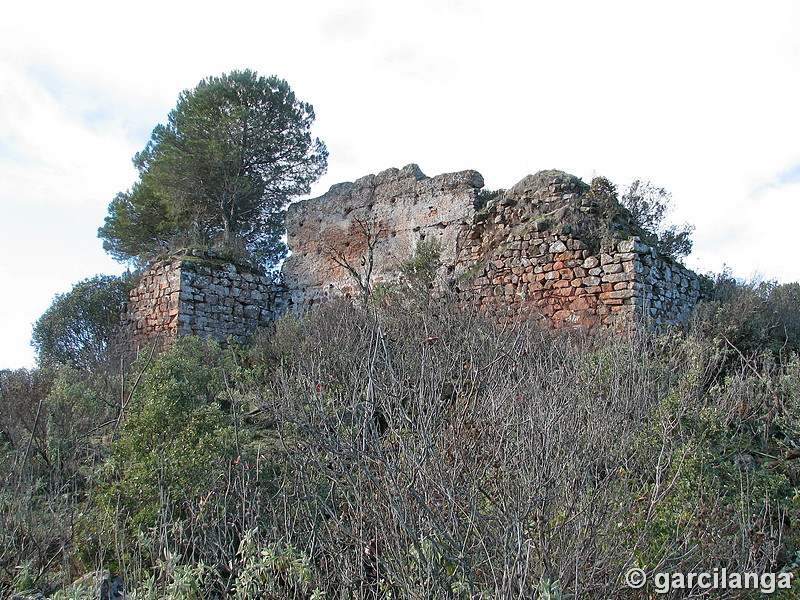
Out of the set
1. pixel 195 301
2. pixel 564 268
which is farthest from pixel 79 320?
pixel 564 268

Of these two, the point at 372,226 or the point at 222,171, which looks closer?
the point at 372,226

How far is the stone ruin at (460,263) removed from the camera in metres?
7.34

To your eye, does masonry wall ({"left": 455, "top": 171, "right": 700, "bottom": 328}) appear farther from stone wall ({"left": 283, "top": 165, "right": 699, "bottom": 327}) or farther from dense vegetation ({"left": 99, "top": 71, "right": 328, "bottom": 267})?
dense vegetation ({"left": 99, "top": 71, "right": 328, "bottom": 267})

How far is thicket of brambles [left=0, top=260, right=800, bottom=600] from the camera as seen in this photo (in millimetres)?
2270

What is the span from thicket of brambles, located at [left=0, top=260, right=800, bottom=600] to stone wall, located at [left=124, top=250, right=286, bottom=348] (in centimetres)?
351

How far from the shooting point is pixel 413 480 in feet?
7.56

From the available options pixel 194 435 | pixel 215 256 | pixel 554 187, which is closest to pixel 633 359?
pixel 194 435

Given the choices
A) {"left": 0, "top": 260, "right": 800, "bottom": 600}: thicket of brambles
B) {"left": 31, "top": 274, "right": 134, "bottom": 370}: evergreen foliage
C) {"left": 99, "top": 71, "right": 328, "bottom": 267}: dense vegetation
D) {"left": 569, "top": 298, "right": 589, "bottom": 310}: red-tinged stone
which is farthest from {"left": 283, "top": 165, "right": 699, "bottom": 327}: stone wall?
{"left": 31, "top": 274, "right": 134, "bottom": 370}: evergreen foliage

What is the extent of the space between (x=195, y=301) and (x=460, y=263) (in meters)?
4.28

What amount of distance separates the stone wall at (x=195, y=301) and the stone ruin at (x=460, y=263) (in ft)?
0.06

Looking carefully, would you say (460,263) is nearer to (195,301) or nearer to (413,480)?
(195,301)

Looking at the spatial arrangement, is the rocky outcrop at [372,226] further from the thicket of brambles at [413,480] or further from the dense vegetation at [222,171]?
the thicket of brambles at [413,480]

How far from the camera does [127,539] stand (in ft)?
11.1

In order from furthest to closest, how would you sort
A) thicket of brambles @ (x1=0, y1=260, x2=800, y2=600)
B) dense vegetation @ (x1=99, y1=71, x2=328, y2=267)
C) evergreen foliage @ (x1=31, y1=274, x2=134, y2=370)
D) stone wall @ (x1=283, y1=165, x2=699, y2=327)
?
dense vegetation @ (x1=99, y1=71, x2=328, y2=267)
evergreen foliage @ (x1=31, y1=274, x2=134, y2=370)
stone wall @ (x1=283, y1=165, x2=699, y2=327)
thicket of brambles @ (x1=0, y1=260, x2=800, y2=600)
